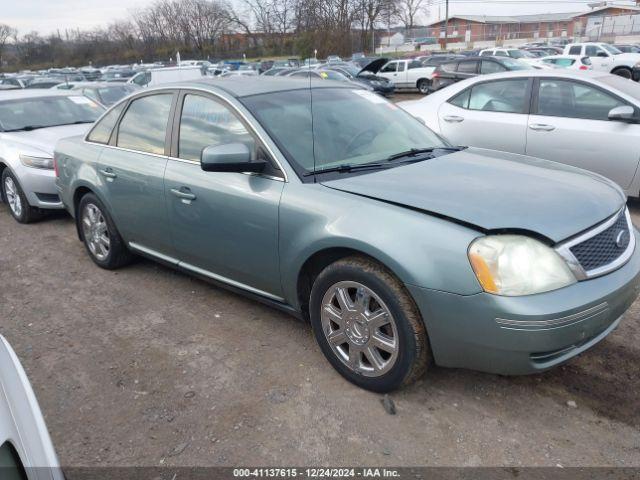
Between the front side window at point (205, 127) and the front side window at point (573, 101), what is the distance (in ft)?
13.2

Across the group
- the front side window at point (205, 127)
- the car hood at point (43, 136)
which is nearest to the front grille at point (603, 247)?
the front side window at point (205, 127)

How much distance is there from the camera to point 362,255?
2748 mm

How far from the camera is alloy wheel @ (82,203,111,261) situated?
4637 millimetres

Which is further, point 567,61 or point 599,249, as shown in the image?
point 567,61

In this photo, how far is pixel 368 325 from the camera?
276 centimetres

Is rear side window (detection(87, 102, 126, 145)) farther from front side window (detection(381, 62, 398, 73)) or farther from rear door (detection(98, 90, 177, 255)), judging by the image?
front side window (detection(381, 62, 398, 73))

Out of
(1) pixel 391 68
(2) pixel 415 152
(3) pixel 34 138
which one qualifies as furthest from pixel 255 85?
(1) pixel 391 68

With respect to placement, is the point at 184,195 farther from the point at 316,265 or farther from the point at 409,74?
the point at 409,74

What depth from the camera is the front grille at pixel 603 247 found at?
2490 millimetres

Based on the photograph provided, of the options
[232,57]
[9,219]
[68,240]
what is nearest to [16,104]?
[9,219]

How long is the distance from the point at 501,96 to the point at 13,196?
6.03 meters

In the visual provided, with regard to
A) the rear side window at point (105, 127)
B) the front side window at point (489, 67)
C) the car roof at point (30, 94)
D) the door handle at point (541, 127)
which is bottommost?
the door handle at point (541, 127)

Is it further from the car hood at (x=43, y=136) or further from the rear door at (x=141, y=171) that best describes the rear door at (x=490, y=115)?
the car hood at (x=43, y=136)

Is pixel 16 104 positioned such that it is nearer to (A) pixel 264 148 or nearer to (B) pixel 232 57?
(A) pixel 264 148
